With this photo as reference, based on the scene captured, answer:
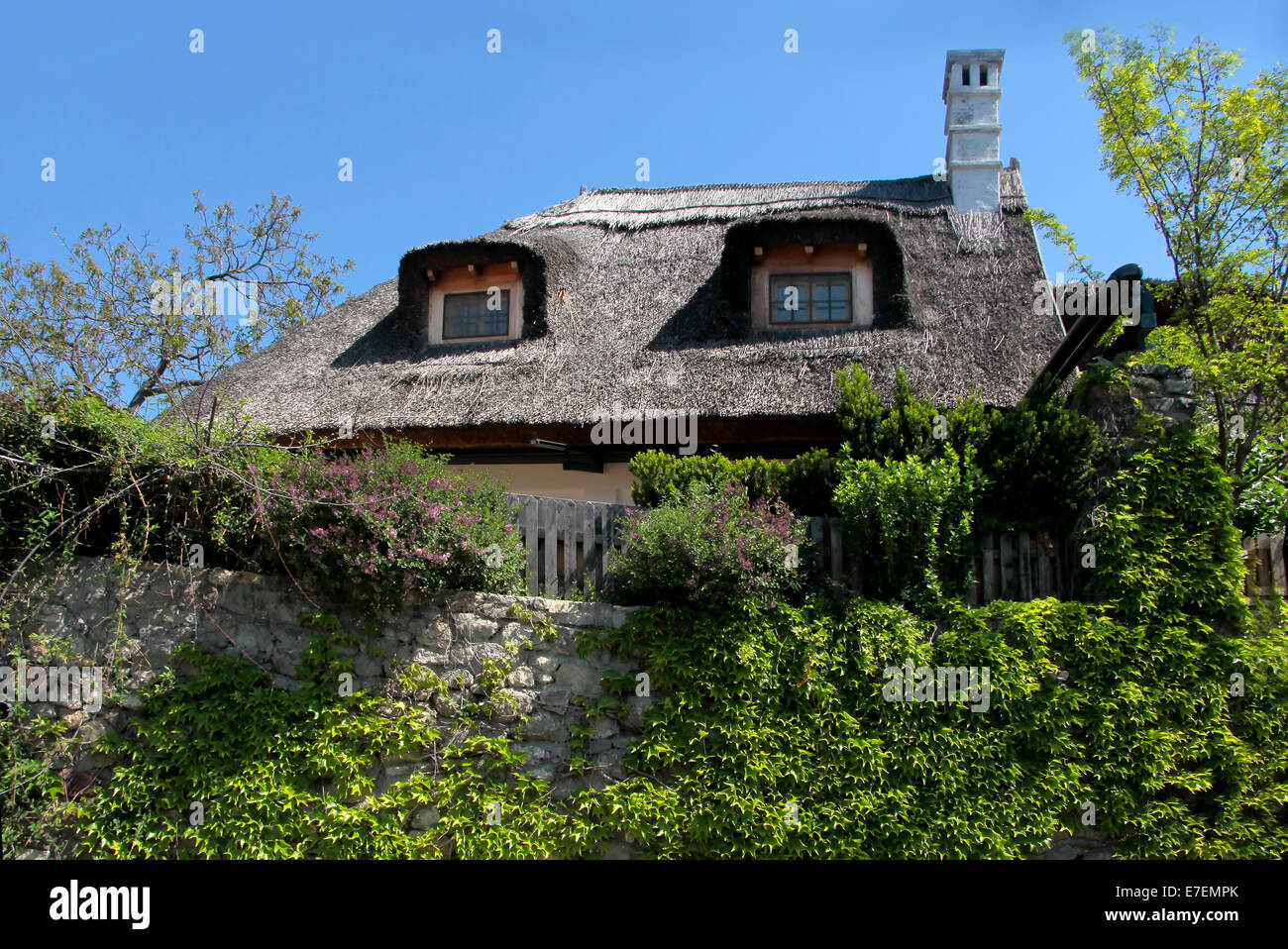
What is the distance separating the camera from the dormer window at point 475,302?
10.9 m

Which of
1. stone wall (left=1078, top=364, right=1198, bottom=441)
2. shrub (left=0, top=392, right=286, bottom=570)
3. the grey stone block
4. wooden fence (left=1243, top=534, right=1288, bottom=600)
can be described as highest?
stone wall (left=1078, top=364, right=1198, bottom=441)

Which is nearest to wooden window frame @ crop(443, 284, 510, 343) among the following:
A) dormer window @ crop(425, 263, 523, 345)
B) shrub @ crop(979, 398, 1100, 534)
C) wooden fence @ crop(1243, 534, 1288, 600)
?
dormer window @ crop(425, 263, 523, 345)

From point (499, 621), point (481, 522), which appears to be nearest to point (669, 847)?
point (499, 621)

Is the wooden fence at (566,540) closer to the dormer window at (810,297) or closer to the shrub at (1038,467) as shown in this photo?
the shrub at (1038,467)

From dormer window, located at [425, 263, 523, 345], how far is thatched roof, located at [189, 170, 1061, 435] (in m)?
0.20

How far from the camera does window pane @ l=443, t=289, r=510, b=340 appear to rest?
35.9 ft

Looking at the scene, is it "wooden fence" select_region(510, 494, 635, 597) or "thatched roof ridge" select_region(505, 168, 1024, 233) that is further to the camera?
"thatched roof ridge" select_region(505, 168, 1024, 233)

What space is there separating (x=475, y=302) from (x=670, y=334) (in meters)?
2.65

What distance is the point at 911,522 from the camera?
6.64 metres

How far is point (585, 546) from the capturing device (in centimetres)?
721

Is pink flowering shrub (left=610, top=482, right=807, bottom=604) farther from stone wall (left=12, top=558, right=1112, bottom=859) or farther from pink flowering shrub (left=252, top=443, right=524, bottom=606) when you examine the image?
pink flowering shrub (left=252, top=443, right=524, bottom=606)

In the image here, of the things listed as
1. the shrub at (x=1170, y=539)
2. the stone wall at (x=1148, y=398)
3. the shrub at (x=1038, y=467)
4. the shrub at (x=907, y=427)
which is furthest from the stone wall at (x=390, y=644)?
the stone wall at (x=1148, y=398)

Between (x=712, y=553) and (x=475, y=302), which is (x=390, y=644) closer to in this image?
(x=712, y=553)
